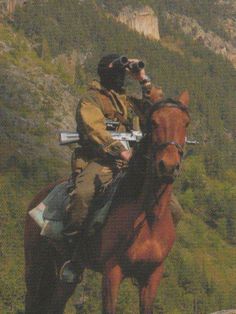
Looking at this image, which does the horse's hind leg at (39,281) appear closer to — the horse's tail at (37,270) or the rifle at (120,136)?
the horse's tail at (37,270)

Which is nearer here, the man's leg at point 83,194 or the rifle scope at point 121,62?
the man's leg at point 83,194

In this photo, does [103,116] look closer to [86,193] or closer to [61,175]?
[86,193]

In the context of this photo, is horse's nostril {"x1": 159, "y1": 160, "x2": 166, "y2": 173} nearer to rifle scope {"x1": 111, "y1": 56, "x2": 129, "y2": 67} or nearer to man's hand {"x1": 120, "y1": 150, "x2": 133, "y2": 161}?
man's hand {"x1": 120, "y1": 150, "x2": 133, "y2": 161}

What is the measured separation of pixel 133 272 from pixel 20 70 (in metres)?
175

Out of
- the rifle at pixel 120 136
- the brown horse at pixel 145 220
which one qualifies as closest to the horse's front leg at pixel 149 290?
the brown horse at pixel 145 220

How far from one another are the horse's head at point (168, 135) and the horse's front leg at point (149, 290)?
4.15 feet

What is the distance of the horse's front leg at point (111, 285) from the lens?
1123 cm

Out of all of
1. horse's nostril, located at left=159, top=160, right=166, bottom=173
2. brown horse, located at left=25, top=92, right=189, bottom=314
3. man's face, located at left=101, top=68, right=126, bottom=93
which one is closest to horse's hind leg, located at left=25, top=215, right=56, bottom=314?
brown horse, located at left=25, top=92, right=189, bottom=314

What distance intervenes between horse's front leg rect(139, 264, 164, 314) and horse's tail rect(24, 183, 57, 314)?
2554mm

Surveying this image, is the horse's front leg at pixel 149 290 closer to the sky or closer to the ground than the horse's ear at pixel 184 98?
closer to the ground

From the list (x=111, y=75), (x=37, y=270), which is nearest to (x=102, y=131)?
(x=111, y=75)

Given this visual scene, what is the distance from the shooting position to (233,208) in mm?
158250

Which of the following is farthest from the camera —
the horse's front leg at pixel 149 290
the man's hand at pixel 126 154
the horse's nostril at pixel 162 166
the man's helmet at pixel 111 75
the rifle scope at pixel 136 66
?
the man's helmet at pixel 111 75

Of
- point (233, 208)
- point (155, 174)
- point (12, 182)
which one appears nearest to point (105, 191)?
point (155, 174)
